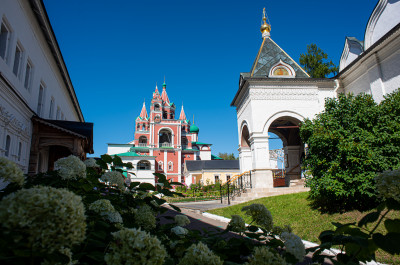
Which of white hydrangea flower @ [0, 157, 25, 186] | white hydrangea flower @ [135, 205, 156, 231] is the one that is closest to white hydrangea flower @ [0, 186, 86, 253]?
white hydrangea flower @ [0, 157, 25, 186]

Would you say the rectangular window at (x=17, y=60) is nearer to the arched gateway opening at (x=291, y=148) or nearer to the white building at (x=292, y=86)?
the white building at (x=292, y=86)

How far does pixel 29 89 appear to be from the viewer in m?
8.39

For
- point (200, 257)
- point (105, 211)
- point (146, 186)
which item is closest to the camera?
point (200, 257)

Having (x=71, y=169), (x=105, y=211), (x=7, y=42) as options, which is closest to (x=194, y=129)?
(x=7, y=42)

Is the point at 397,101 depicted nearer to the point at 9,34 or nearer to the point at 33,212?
the point at 33,212

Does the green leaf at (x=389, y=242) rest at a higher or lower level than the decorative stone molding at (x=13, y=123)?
lower

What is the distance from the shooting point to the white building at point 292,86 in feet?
35.3

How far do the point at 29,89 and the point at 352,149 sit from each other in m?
10.3

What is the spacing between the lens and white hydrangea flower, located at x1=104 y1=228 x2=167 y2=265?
3.45 ft

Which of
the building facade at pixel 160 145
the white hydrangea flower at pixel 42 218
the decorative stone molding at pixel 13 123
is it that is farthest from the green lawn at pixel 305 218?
the building facade at pixel 160 145

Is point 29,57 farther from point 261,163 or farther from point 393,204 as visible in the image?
point 261,163

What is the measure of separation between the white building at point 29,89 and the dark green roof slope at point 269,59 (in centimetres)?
989

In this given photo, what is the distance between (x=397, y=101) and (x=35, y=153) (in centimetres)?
1130

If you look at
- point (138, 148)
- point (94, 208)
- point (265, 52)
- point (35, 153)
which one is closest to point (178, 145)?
point (138, 148)
